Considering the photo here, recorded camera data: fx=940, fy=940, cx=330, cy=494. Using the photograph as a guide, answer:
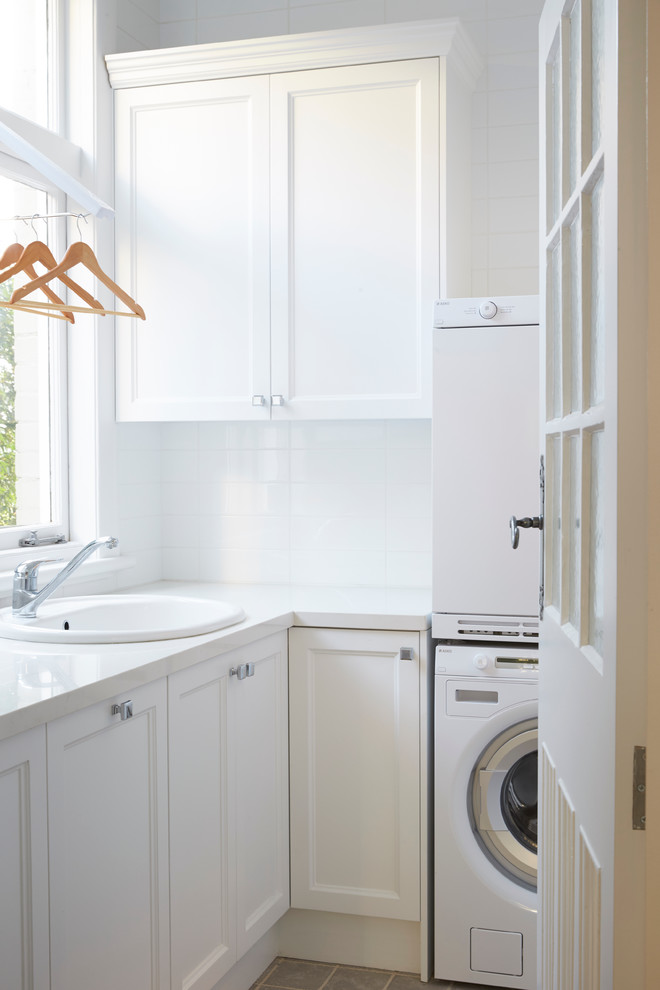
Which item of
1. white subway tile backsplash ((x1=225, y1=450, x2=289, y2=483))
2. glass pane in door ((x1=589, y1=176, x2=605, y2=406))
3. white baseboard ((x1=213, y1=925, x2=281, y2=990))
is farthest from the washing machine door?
glass pane in door ((x1=589, y1=176, x2=605, y2=406))

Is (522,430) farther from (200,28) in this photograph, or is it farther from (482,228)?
(200,28)

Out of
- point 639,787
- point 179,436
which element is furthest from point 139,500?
point 639,787

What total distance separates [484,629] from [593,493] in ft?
4.33

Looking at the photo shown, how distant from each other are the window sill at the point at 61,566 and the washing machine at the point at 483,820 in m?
1.04

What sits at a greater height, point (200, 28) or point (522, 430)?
point (200, 28)

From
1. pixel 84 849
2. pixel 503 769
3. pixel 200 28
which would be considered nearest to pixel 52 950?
pixel 84 849

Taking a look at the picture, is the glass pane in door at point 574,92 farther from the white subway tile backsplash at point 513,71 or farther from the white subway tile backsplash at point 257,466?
the white subway tile backsplash at point 257,466

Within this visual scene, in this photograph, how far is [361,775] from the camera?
8.30ft

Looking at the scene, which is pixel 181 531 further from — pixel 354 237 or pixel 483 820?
pixel 483 820

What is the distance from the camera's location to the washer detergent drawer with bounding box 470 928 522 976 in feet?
7.99

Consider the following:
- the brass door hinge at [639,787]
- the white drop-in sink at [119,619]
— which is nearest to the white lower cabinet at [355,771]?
the white drop-in sink at [119,619]

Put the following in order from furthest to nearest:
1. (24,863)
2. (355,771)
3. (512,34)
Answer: (512,34)
(355,771)
(24,863)

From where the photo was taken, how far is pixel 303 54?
270cm

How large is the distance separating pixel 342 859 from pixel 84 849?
107cm
